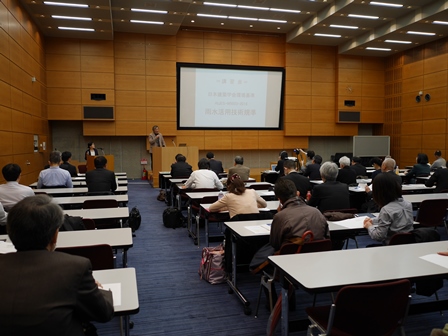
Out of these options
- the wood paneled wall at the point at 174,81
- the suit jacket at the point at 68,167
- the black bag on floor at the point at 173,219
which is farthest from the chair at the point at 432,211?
the wood paneled wall at the point at 174,81

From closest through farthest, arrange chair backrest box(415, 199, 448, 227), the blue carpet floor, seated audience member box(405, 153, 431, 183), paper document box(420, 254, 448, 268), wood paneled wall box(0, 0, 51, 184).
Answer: paper document box(420, 254, 448, 268)
the blue carpet floor
chair backrest box(415, 199, 448, 227)
wood paneled wall box(0, 0, 51, 184)
seated audience member box(405, 153, 431, 183)

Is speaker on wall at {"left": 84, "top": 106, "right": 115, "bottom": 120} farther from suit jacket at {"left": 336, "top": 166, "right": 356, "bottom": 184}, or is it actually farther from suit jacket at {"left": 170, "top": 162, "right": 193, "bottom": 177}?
suit jacket at {"left": 336, "top": 166, "right": 356, "bottom": 184}

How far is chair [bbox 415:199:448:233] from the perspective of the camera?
15.4ft

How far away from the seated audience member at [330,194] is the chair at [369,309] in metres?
2.66

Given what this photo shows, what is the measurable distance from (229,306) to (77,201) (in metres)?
2.45

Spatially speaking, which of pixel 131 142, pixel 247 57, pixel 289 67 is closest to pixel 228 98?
pixel 247 57

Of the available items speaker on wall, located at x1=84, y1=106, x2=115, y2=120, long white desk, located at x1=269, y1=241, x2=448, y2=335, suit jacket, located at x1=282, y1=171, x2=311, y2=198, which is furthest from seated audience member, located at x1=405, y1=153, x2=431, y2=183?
speaker on wall, located at x1=84, y1=106, x2=115, y2=120

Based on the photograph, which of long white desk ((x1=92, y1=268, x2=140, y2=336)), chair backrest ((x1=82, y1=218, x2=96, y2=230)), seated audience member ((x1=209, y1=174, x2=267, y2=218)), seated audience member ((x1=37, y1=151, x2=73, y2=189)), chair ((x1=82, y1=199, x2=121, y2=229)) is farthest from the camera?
seated audience member ((x1=37, y1=151, x2=73, y2=189))

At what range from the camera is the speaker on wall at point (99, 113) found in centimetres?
1238

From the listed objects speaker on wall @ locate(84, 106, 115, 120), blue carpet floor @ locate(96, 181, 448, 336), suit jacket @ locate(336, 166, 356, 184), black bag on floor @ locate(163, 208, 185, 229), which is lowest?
blue carpet floor @ locate(96, 181, 448, 336)

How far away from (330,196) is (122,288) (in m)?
3.24

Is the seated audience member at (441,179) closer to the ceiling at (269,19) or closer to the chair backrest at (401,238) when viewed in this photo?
the chair backrest at (401,238)

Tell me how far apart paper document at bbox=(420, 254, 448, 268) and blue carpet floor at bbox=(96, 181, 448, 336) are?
0.89 meters

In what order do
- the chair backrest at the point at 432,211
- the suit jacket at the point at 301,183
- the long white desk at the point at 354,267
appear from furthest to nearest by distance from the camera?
the suit jacket at the point at 301,183, the chair backrest at the point at 432,211, the long white desk at the point at 354,267
